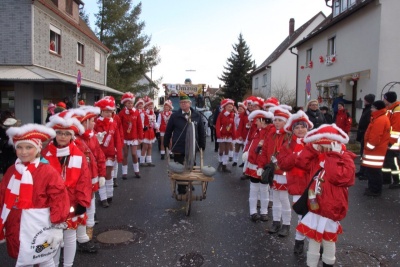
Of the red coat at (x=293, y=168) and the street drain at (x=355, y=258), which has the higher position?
the red coat at (x=293, y=168)

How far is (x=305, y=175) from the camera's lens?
175 inches

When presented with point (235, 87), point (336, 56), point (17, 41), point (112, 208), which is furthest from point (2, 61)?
point (235, 87)

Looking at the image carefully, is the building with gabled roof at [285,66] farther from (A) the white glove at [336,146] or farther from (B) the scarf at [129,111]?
(A) the white glove at [336,146]

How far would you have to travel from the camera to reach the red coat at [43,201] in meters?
3.07

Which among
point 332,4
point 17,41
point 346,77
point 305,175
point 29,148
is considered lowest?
point 305,175

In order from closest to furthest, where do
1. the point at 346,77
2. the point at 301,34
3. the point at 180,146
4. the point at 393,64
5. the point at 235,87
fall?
the point at 180,146 < the point at 393,64 < the point at 346,77 < the point at 301,34 < the point at 235,87

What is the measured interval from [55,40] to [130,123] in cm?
1235

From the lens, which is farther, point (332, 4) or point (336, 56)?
point (332, 4)

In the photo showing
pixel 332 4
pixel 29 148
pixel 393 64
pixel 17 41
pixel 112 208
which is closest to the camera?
pixel 29 148

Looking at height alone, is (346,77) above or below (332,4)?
below

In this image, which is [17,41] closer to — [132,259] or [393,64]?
[132,259]

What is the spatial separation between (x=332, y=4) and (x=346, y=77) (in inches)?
287

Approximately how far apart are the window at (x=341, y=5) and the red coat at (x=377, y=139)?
47.7ft

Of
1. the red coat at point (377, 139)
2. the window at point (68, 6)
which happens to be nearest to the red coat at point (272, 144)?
the red coat at point (377, 139)
